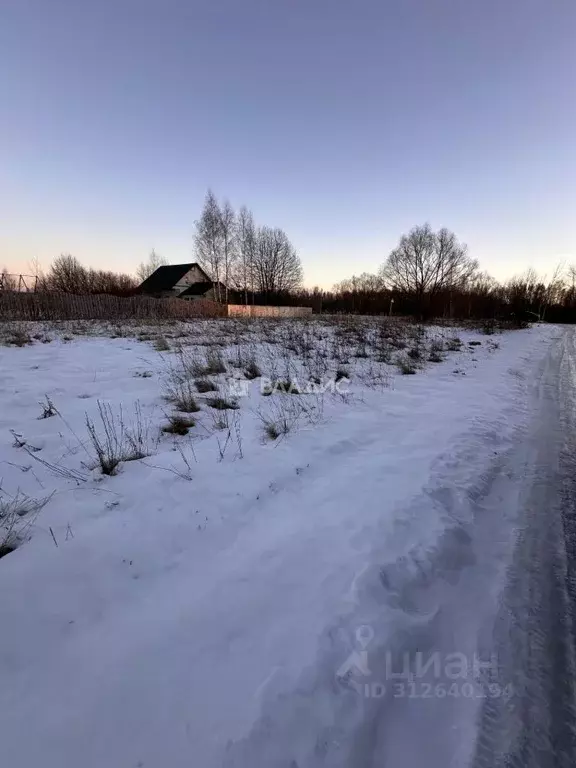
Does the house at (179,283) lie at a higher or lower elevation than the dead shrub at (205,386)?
higher

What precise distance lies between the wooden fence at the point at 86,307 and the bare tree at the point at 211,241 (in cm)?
1395

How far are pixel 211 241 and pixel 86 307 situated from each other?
74.3 ft

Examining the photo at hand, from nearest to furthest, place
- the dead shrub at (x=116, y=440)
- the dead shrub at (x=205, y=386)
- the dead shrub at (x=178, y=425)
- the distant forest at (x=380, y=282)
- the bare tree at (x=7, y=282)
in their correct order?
the dead shrub at (x=116, y=440) < the dead shrub at (x=178, y=425) < the dead shrub at (x=205, y=386) < the bare tree at (x=7, y=282) < the distant forest at (x=380, y=282)

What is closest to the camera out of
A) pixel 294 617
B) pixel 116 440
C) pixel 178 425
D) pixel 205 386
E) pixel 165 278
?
pixel 294 617

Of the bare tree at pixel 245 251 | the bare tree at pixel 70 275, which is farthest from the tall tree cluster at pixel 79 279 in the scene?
the bare tree at pixel 245 251

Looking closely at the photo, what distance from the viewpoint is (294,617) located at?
1961mm

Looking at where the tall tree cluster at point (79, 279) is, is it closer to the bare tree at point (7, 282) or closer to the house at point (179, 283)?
the house at point (179, 283)

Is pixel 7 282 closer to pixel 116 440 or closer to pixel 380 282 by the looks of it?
pixel 116 440

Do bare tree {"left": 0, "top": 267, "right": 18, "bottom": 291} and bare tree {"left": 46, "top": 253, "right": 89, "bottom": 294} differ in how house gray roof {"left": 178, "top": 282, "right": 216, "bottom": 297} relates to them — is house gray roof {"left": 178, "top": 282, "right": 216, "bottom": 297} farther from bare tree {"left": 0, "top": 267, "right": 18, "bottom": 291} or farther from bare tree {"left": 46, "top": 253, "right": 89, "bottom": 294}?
bare tree {"left": 0, "top": 267, "right": 18, "bottom": 291}

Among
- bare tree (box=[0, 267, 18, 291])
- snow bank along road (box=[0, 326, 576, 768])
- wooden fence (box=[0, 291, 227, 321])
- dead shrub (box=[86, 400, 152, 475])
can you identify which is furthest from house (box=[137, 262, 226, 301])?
snow bank along road (box=[0, 326, 576, 768])

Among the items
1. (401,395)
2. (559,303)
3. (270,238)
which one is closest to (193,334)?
(401,395)

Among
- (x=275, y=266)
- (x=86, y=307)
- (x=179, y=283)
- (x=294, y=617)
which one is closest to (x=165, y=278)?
(x=179, y=283)

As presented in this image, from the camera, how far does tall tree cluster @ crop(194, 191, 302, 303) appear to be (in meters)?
39.6

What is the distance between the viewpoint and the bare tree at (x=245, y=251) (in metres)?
43.9
